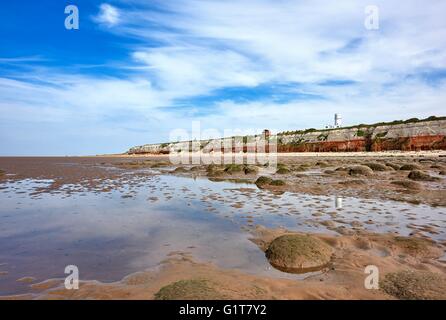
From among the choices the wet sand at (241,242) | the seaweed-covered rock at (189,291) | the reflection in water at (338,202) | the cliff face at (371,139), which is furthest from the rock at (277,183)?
the cliff face at (371,139)

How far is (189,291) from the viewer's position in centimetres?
402

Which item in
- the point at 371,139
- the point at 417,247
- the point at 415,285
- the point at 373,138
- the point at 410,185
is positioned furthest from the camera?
the point at 371,139

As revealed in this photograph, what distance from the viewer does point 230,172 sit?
74.0 feet

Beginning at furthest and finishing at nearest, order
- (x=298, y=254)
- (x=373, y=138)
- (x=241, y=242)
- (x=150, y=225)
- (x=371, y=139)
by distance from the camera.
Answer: (x=371, y=139)
(x=373, y=138)
(x=150, y=225)
(x=241, y=242)
(x=298, y=254)

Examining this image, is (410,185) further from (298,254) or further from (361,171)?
(298,254)

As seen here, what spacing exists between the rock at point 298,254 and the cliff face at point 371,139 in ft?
160

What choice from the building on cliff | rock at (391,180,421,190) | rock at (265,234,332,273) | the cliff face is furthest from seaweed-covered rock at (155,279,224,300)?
the cliff face

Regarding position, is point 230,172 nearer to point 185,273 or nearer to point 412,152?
point 185,273

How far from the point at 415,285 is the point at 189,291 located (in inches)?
128

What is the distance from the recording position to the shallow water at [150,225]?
17.2ft

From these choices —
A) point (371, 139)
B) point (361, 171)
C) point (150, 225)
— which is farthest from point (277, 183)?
point (371, 139)

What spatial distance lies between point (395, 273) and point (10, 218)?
9913 millimetres

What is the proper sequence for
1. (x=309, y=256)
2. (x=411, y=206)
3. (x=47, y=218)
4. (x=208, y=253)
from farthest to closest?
(x=411, y=206) < (x=47, y=218) < (x=208, y=253) < (x=309, y=256)
